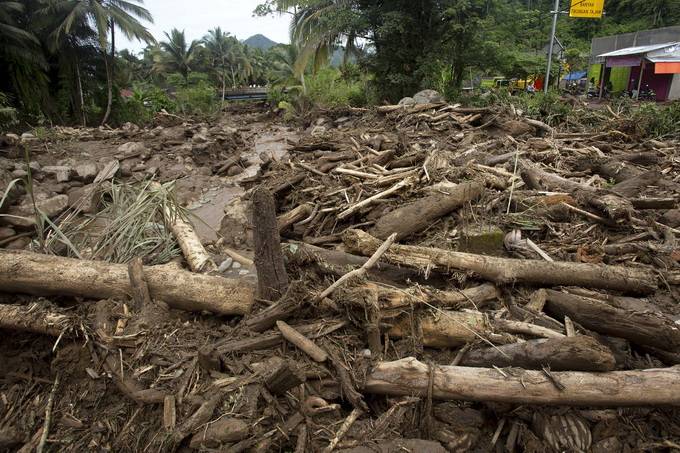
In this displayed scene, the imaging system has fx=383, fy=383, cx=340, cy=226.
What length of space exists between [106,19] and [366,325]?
25384mm

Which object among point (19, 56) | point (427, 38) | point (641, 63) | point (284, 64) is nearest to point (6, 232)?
point (427, 38)

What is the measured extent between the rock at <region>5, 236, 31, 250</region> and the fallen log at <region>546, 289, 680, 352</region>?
20.7ft

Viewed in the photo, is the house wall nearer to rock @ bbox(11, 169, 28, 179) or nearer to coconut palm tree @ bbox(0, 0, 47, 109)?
rock @ bbox(11, 169, 28, 179)

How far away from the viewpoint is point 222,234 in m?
5.49

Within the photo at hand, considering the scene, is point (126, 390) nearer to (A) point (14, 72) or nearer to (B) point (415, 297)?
(B) point (415, 297)

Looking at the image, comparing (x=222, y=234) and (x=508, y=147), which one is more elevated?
(x=508, y=147)

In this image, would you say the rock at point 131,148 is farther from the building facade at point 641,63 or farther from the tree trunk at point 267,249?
the building facade at point 641,63

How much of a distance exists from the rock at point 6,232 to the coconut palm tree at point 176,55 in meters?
35.2

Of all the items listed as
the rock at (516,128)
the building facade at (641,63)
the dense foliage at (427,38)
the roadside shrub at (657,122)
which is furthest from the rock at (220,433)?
the building facade at (641,63)

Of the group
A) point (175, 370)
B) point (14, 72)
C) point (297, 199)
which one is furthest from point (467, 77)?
point (14, 72)

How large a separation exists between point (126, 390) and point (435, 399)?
192 centimetres

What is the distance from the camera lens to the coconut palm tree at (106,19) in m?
19.8

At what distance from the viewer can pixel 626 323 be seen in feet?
8.29

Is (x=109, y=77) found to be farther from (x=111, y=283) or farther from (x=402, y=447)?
(x=402, y=447)
